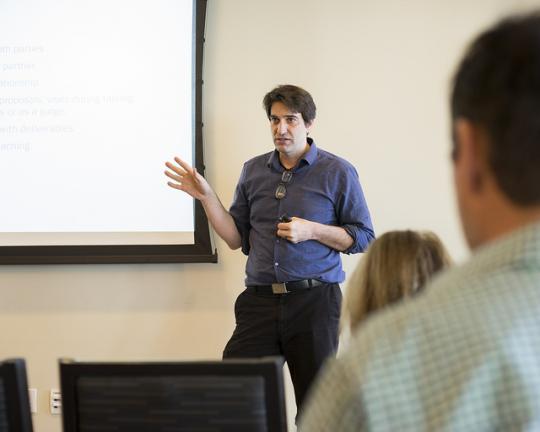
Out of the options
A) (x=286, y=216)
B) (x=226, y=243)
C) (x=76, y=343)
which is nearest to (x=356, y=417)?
(x=286, y=216)

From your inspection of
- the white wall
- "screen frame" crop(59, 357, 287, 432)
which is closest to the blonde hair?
"screen frame" crop(59, 357, 287, 432)

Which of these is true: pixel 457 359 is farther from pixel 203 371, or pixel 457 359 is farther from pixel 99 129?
pixel 99 129

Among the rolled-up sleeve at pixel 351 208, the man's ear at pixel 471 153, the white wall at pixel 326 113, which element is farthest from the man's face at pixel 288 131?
the man's ear at pixel 471 153

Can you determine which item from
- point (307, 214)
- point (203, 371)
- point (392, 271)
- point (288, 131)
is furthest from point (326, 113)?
point (203, 371)

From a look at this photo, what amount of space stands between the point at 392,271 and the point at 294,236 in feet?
4.31

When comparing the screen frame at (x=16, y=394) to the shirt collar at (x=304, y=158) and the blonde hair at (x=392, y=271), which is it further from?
the shirt collar at (x=304, y=158)

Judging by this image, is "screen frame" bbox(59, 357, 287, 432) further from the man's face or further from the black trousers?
the man's face

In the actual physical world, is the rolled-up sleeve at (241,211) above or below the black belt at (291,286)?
above

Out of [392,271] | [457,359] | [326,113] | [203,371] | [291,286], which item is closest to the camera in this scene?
[457,359]

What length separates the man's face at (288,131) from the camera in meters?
3.04

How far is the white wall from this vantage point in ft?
11.2

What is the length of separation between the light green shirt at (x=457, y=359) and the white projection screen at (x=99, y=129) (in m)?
2.83

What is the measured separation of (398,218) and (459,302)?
9.34 feet

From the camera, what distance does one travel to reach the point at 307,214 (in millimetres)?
2980
